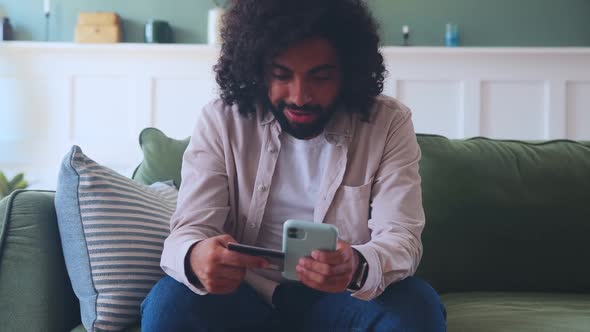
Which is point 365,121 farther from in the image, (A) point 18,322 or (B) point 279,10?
(A) point 18,322

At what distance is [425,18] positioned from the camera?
10.3 ft

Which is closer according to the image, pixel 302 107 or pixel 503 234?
pixel 302 107

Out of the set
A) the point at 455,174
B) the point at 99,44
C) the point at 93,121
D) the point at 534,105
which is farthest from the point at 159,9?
the point at 455,174

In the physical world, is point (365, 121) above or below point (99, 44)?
below

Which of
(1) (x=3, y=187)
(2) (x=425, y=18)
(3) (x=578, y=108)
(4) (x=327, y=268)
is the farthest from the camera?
(2) (x=425, y=18)

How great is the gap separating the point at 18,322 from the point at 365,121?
702mm

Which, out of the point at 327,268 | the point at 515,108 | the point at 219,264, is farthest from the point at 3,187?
the point at 515,108

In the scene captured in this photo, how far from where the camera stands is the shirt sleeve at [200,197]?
103 centimetres

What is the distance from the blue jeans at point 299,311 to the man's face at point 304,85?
0.30m

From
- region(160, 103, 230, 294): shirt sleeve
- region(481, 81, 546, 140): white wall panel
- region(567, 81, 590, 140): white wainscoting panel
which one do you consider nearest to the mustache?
region(160, 103, 230, 294): shirt sleeve

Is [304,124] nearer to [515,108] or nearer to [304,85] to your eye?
[304,85]

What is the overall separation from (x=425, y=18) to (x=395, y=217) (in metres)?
2.27

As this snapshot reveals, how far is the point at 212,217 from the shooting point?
109 centimetres

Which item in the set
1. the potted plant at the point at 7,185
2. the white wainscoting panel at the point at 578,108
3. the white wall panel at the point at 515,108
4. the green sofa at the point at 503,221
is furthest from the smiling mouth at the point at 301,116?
the white wainscoting panel at the point at 578,108
